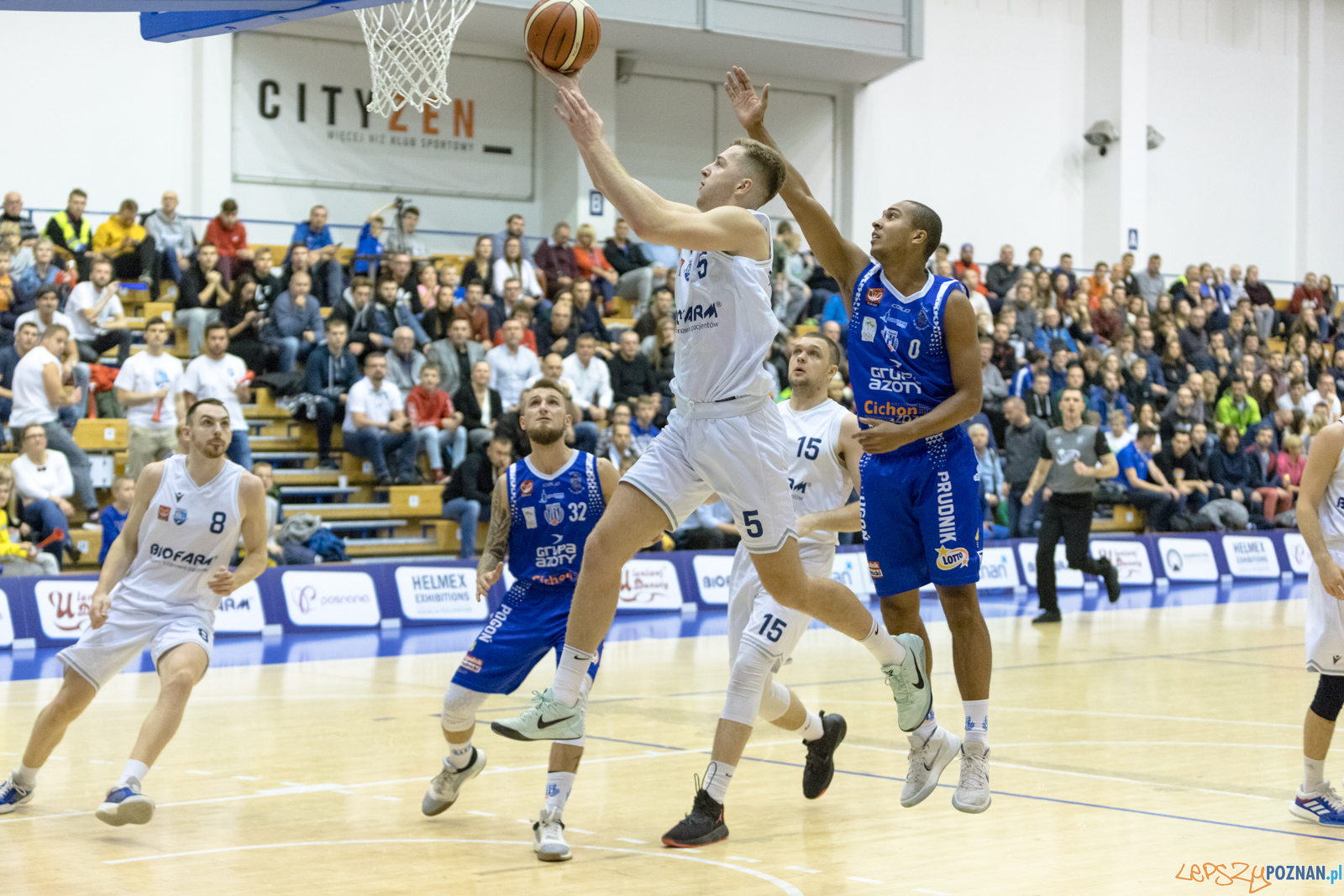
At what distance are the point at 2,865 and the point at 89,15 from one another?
646 inches

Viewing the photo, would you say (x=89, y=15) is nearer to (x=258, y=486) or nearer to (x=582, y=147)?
(x=258, y=486)

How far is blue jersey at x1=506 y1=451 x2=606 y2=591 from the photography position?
21.9ft

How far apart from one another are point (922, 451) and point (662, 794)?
2233mm

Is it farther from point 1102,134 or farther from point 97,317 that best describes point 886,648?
point 1102,134

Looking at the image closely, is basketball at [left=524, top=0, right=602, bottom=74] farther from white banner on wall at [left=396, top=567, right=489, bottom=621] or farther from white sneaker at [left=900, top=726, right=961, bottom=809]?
white banner on wall at [left=396, top=567, right=489, bottom=621]

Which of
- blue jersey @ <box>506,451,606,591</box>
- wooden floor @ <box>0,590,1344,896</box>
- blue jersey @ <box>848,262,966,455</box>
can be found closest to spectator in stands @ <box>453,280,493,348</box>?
wooden floor @ <box>0,590,1344,896</box>

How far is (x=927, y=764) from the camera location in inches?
232

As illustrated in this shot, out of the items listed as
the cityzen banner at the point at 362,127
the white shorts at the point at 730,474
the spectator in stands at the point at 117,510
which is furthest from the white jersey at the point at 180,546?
the cityzen banner at the point at 362,127

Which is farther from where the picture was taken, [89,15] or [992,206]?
[992,206]

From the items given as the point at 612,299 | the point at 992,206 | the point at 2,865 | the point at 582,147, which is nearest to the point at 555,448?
the point at 582,147

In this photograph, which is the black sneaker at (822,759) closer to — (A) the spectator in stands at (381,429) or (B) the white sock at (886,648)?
(B) the white sock at (886,648)

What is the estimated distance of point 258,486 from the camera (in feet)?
22.5

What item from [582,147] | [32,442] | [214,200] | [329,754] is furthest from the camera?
[214,200]

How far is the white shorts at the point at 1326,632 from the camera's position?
6.51 m
